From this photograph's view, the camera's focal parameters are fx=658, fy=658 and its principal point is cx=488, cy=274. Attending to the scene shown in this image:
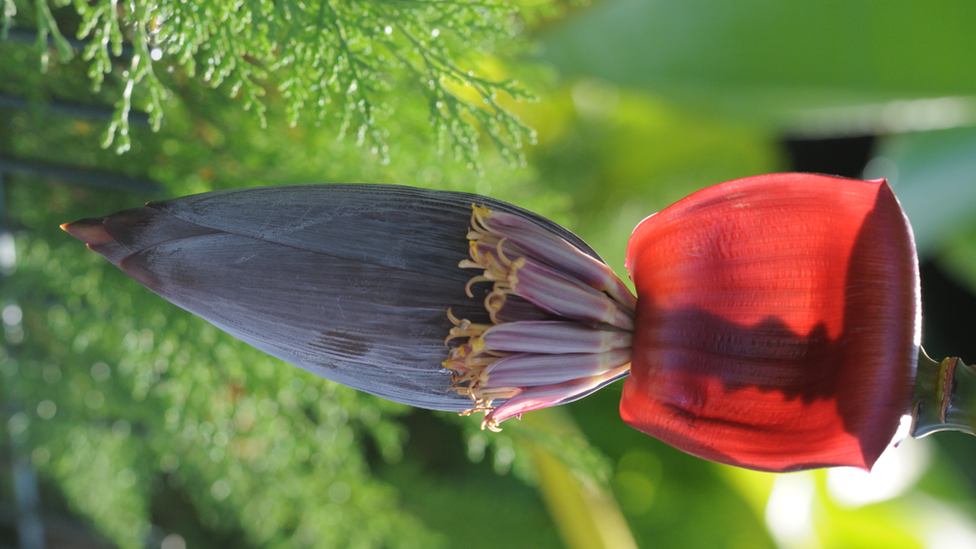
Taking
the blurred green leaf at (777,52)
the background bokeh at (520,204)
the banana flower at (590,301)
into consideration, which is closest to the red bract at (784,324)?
the banana flower at (590,301)

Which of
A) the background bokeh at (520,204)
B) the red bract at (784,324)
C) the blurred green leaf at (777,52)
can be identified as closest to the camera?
the red bract at (784,324)

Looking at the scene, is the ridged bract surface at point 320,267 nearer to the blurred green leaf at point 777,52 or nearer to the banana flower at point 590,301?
the banana flower at point 590,301

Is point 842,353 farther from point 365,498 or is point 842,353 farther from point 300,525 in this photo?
point 300,525

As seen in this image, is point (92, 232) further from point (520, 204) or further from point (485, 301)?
point (520, 204)

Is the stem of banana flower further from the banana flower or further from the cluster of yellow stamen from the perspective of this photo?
the cluster of yellow stamen

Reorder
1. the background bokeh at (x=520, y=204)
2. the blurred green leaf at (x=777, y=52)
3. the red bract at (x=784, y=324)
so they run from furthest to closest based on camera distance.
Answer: the blurred green leaf at (x=777, y=52), the background bokeh at (x=520, y=204), the red bract at (x=784, y=324)

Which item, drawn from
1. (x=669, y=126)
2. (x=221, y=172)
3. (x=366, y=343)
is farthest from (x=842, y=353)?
(x=669, y=126)

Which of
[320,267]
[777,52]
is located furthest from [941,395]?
[777,52]
